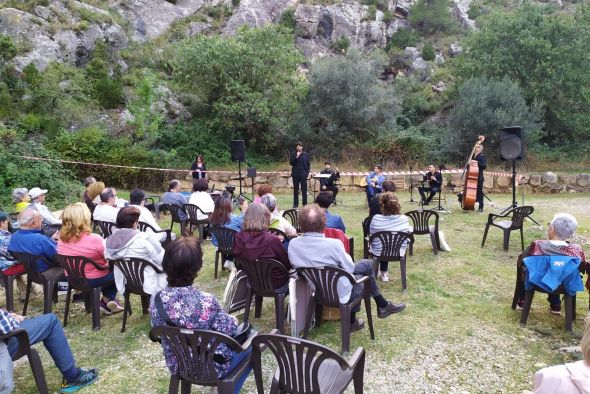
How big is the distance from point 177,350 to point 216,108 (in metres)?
14.9

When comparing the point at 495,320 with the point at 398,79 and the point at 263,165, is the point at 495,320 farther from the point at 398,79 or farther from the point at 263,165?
the point at 398,79

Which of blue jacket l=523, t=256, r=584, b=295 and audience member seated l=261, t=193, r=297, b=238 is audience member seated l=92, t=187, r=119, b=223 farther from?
blue jacket l=523, t=256, r=584, b=295

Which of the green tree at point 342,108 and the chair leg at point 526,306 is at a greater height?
the green tree at point 342,108

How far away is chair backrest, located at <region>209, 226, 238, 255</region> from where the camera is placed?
15.9 feet

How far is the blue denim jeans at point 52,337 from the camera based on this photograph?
8.89 ft

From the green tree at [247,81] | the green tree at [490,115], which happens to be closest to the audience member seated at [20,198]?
the green tree at [247,81]

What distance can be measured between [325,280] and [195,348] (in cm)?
130

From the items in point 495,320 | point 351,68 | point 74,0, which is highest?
point 74,0

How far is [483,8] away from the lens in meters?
33.6

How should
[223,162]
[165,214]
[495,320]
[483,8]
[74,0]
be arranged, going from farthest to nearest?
[483,8] → [74,0] → [223,162] → [165,214] → [495,320]

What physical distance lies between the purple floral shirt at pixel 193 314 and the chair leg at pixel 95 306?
5.80ft

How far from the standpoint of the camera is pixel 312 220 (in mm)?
3371

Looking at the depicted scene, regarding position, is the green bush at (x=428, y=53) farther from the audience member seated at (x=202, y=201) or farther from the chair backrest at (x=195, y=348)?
the chair backrest at (x=195, y=348)

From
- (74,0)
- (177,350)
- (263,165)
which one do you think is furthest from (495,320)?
(74,0)
